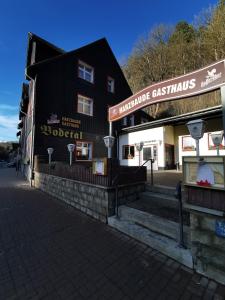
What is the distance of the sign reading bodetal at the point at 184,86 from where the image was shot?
2673 mm

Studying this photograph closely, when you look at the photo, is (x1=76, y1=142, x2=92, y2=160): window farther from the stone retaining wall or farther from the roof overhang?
the stone retaining wall

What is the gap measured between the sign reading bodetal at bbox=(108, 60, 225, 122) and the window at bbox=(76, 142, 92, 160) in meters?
8.65

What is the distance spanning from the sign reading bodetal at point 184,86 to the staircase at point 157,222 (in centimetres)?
255

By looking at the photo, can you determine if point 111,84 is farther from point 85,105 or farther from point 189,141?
point 189,141

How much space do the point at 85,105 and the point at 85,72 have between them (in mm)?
2706

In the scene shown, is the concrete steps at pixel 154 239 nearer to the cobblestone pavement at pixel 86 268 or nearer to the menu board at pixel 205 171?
the cobblestone pavement at pixel 86 268

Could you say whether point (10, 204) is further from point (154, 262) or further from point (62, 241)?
point (154, 262)

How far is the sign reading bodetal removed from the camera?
2.67 metres

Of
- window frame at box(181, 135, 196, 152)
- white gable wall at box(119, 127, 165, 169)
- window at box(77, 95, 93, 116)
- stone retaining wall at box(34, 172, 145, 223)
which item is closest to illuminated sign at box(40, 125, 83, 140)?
window at box(77, 95, 93, 116)

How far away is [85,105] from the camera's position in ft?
44.0

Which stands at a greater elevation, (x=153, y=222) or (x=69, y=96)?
(x=69, y=96)

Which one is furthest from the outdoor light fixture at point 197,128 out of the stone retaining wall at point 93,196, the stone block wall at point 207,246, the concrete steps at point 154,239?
the stone retaining wall at point 93,196

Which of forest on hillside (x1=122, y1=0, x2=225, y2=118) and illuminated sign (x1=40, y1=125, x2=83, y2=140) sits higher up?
forest on hillside (x1=122, y1=0, x2=225, y2=118)

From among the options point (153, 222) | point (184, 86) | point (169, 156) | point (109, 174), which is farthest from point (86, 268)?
point (169, 156)
